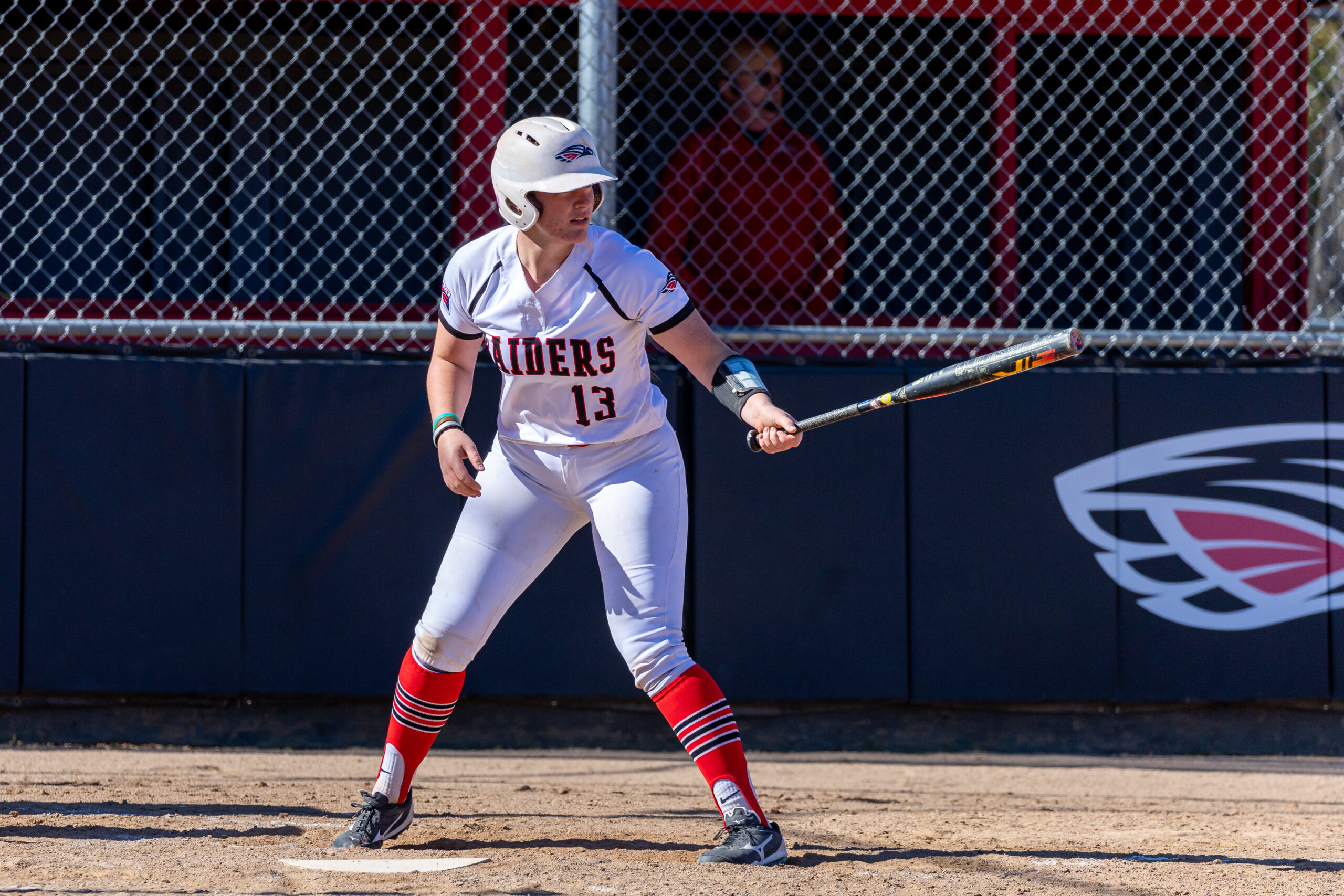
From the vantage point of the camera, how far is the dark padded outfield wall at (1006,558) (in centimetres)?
517

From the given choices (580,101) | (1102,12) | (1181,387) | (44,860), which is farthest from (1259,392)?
(44,860)

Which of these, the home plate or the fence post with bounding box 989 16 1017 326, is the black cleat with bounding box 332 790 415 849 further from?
the fence post with bounding box 989 16 1017 326

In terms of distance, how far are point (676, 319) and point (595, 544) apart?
0.62 metres

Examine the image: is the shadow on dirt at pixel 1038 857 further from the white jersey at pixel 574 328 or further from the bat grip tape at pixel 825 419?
the white jersey at pixel 574 328

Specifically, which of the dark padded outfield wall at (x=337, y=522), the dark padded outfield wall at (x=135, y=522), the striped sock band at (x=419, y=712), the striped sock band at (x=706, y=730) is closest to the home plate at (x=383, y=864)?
the striped sock band at (x=419, y=712)

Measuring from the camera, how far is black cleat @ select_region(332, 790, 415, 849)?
353cm

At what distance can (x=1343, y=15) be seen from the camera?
5.43 m

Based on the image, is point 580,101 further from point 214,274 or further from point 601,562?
point 214,274

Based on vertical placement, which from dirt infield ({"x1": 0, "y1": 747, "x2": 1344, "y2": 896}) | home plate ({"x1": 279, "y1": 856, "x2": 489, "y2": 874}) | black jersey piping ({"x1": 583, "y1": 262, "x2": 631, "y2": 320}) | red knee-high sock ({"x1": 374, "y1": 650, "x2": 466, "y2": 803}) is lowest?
dirt infield ({"x1": 0, "y1": 747, "x2": 1344, "y2": 896})

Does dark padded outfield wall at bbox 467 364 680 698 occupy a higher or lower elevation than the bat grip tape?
lower

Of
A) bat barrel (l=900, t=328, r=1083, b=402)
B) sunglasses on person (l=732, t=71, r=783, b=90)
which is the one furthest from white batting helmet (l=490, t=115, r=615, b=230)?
sunglasses on person (l=732, t=71, r=783, b=90)

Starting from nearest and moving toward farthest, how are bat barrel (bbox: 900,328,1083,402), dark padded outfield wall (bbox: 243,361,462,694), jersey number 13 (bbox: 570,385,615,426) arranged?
1. bat barrel (bbox: 900,328,1083,402)
2. jersey number 13 (bbox: 570,385,615,426)
3. dark padded outfield wall (bbox: 243,361,462,694)

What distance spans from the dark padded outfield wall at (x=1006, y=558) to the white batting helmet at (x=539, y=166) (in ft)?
7.09

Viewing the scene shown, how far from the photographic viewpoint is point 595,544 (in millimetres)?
3533
